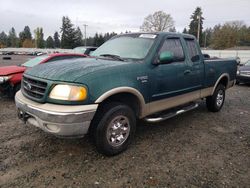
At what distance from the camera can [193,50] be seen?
4922mm

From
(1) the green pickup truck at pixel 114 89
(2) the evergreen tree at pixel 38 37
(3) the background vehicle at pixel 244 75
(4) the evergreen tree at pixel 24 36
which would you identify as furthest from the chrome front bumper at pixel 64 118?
(4) the evergreen tree at pixel 24 36

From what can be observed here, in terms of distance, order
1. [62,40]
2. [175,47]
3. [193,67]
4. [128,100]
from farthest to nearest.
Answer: [62,40], [193,67], [175,47], [128,100]

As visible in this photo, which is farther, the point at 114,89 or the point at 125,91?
the point at 125,91

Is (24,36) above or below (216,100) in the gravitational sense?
above

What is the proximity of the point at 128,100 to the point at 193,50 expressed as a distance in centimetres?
231

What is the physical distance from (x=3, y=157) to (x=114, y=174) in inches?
69.2

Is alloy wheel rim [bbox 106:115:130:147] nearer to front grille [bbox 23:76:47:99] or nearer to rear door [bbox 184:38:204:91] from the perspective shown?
front grille [bbox 23:76:47:99]

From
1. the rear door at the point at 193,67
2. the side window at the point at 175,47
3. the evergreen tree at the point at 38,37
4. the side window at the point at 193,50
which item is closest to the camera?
the side window at the point at 175,47

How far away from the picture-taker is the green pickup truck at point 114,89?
283 cm

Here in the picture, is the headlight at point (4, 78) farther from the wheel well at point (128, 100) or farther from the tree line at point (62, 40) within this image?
the tree line at point (62, 40)

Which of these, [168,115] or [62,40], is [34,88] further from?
[62,40]

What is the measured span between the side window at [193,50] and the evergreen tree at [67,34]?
6668 cm

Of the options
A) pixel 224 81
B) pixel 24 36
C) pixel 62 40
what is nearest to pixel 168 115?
pixel 224 81

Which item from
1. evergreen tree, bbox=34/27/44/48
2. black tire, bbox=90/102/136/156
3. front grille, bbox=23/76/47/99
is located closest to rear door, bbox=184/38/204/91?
black tire, bbox=90/102/136/156
